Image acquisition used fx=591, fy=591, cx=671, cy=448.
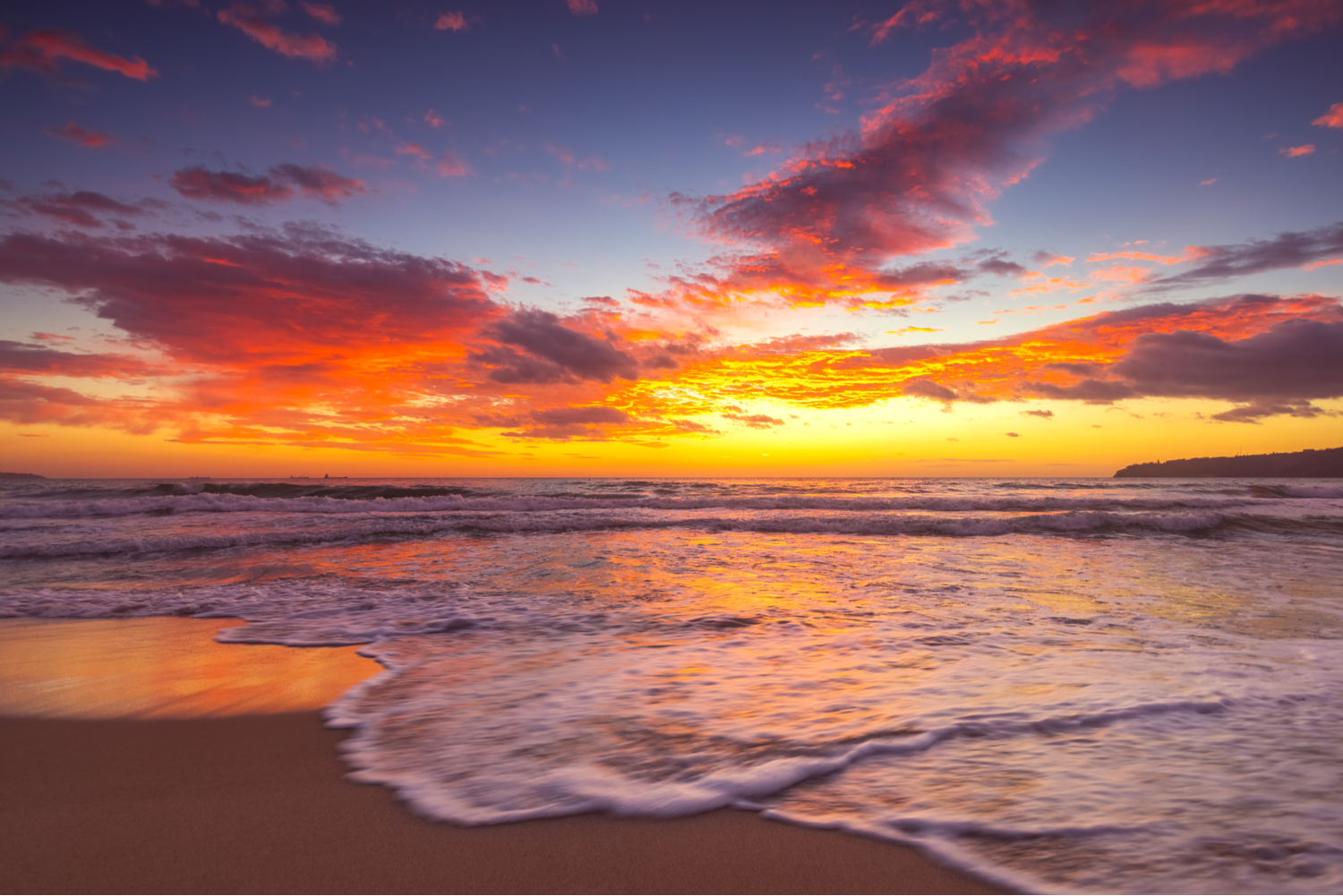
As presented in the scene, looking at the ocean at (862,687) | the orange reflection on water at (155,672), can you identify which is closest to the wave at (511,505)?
the ocean at (862,687)

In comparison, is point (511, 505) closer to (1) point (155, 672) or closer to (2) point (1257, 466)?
(1) point (155, 672)

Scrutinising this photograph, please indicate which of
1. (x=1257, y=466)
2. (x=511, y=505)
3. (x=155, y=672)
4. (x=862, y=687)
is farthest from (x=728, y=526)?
(x=1257, y=466)

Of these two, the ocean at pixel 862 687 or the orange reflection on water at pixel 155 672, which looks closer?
the ocean at pixel 862 687

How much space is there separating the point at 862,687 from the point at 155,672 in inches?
190

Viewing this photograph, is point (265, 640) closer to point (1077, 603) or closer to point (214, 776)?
point (214, 776)

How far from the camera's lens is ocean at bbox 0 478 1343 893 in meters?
2.25

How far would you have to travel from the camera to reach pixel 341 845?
2.16 metres

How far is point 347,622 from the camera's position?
18.7ft

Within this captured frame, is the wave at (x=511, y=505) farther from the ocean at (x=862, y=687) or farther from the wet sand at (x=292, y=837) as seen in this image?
the wet sand at (x=292, y=837)

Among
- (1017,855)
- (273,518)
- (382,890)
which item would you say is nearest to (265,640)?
(382,890)

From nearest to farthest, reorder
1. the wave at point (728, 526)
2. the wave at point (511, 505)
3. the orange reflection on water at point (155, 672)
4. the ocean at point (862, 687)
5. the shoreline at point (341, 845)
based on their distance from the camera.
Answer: the shoreline at point (341, 845)
the ocean at point (862, 687)
the orange reflection on water at point (155, 672)
the wave at point (728, 526)
the wave at point (511, 505)

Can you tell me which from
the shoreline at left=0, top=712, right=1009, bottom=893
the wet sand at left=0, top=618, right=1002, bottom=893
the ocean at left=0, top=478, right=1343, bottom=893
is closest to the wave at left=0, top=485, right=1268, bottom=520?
the ocean at left=0, top=478, right=1343, bottom=893

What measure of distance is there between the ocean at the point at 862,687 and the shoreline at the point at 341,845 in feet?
0.39

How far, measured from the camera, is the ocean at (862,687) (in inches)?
88.5
